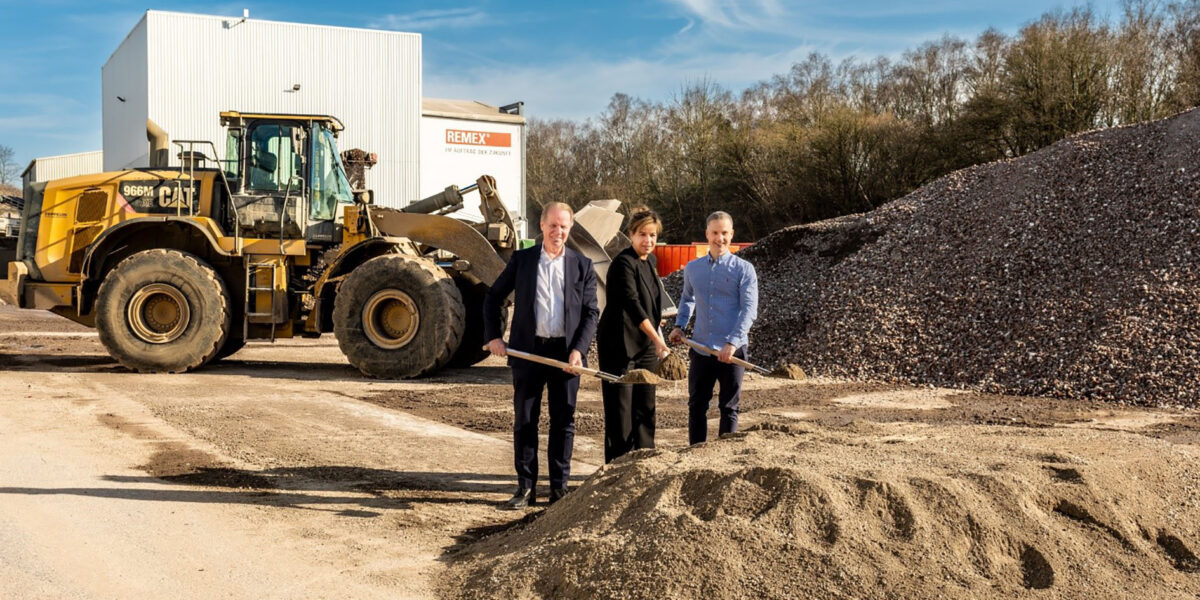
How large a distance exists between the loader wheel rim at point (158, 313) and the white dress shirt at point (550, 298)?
7.65 metres

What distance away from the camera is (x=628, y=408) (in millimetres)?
6039

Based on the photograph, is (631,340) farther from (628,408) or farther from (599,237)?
(599,237)

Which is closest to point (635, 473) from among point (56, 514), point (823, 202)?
point (56, 514)

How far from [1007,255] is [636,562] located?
10.9 meters

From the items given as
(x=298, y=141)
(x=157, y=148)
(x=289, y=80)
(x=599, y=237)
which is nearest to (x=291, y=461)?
(x=599, y=237)

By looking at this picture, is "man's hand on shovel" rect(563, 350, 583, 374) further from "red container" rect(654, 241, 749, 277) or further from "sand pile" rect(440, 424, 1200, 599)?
"red container" rect(654, 241, 749, 277)

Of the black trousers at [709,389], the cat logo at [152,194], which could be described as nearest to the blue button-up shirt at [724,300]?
the black trousers at [709,389]

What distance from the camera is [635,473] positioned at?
4898mm

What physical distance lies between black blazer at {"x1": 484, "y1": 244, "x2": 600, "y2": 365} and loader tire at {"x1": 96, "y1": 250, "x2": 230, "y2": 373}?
7.18 meters

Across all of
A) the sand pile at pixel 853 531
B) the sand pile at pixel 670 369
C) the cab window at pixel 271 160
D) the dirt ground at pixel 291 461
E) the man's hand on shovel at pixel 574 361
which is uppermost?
the cab window at pixel 271 160

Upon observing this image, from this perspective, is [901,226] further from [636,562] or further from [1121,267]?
[636,562]

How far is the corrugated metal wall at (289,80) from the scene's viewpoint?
105ft

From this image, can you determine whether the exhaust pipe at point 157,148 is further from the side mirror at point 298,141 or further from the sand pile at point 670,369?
the sand pile at point 670,369

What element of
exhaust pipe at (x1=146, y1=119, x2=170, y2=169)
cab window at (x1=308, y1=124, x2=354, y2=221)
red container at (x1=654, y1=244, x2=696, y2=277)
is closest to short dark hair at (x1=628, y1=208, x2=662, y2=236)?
cab window at (x1=308, y1=124, x2=354, y2=221)
